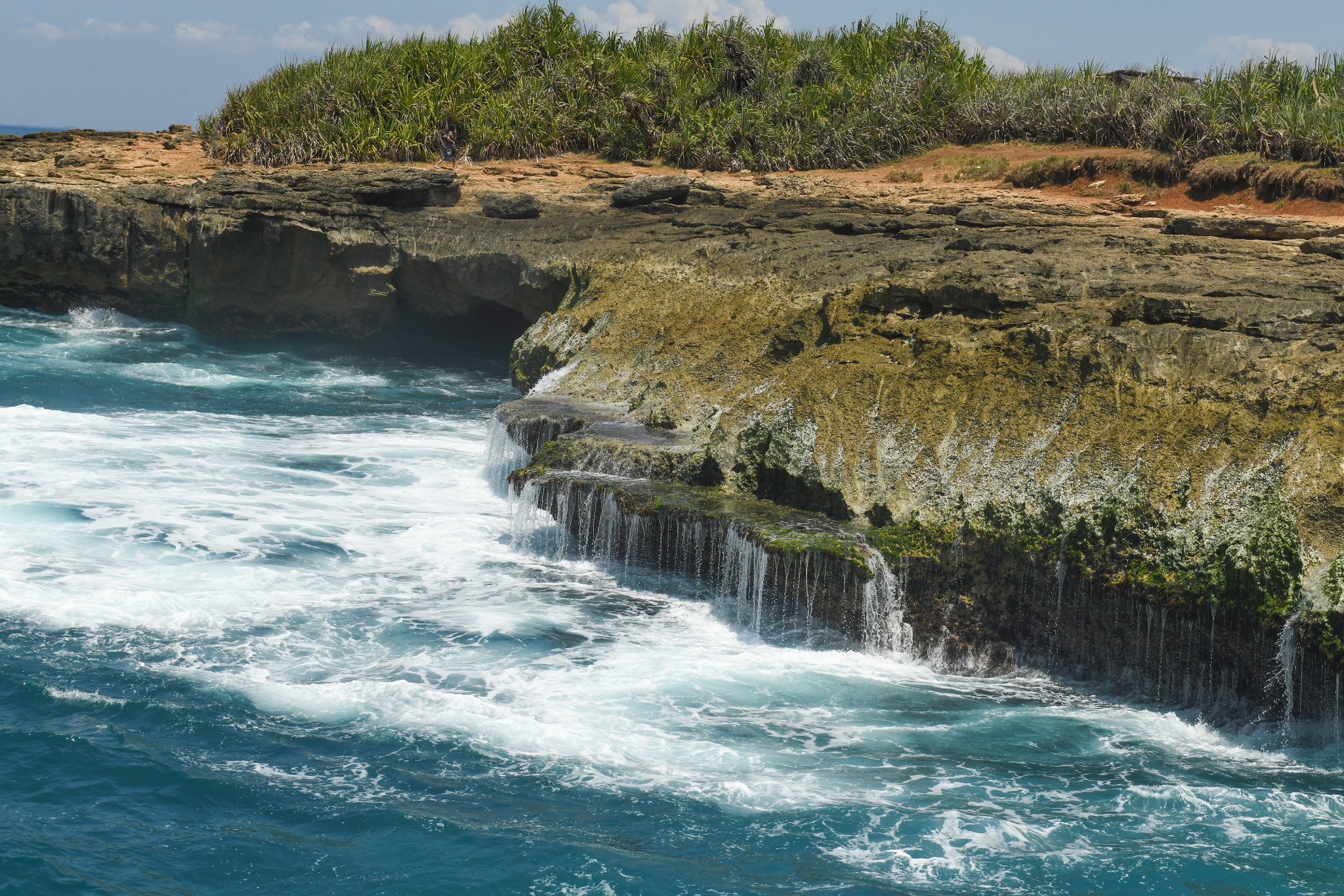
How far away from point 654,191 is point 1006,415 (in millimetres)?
10554

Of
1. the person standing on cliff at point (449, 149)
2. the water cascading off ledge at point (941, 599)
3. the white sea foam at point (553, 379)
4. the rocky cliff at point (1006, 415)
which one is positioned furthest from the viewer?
the person standing on cliff at point (449, 149)

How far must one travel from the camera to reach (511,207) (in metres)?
19.3

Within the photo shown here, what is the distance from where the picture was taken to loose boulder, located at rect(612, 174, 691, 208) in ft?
61.7

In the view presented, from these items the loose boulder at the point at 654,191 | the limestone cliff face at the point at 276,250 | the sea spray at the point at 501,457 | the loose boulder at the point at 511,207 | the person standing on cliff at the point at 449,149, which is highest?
the person standing on cliff at the point at 449,149

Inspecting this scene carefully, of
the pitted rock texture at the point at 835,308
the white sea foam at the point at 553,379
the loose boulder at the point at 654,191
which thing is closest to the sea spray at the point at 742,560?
the pitted rock texture at the point at 835,308

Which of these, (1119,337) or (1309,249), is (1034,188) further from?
(1119,337)

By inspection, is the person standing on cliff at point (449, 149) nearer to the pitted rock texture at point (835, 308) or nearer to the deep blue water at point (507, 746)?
the pitted rock texture at point (835, 308)

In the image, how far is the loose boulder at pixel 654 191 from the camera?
61.7 ft

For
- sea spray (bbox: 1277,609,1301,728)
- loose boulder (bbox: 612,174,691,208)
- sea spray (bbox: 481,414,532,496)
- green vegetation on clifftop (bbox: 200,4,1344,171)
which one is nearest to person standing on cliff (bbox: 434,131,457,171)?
green vegetation on clifftop (bbox: 200,4,1344,171)

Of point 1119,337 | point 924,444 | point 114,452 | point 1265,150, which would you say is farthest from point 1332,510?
point 114,452

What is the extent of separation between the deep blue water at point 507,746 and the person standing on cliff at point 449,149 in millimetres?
13006

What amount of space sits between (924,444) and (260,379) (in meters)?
12.9

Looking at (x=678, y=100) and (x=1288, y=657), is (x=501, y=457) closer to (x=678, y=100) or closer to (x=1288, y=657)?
(x=1288, y=657)

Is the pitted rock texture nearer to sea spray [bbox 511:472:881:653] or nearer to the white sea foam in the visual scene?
the white sea foam
